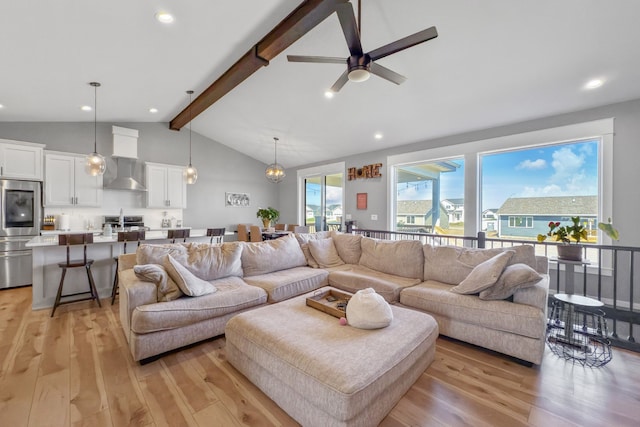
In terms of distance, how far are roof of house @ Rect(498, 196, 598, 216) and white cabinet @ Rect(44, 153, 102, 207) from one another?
24.8ft

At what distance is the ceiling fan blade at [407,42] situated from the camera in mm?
1994

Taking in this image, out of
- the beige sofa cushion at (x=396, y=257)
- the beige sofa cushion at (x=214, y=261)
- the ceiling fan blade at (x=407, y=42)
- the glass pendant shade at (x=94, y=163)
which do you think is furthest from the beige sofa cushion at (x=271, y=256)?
the glass pendant shade at (x=94, y=163)

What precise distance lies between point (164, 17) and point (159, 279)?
251 cm

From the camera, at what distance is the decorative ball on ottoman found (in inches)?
73.0

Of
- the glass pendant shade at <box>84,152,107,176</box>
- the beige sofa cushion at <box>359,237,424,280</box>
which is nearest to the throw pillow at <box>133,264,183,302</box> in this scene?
the beige sofa cushion at <box>359,237,424,280</box>

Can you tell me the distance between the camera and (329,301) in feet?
7.98

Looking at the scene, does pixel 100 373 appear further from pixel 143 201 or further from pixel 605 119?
pixel 605 119

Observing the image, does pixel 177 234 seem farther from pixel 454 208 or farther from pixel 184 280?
pixel 454 208

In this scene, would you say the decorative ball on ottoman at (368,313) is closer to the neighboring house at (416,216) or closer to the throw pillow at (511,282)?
the throw pillow at (511,282)

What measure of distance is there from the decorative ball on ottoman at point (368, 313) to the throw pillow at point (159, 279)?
1.60 meters

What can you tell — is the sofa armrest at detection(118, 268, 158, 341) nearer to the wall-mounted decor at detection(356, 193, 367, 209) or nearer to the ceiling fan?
the ceiling fan

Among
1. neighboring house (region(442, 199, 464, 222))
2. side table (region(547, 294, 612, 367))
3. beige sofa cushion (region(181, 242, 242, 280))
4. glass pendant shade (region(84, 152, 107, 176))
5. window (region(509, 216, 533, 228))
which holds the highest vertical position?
glass pendant shade (region(84, 152, 107, 176))

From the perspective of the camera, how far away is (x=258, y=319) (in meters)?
2.03

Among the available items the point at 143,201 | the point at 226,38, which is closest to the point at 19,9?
the point at 226,38
